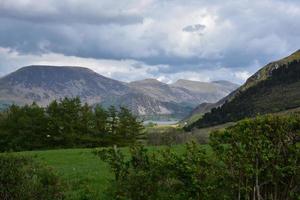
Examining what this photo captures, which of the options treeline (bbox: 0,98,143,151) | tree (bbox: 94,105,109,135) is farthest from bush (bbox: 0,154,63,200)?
tree (bbox: 94,105,109,135)

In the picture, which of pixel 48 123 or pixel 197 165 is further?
pixel 48 123

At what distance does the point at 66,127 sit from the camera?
79.4m

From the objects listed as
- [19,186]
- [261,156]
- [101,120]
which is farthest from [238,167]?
[101,120]

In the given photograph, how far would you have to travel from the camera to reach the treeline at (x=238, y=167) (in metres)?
12.8

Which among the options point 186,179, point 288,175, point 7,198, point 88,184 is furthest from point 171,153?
point 88,184

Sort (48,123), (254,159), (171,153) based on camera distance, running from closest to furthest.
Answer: (254,159) < (171,153) < (48,123)

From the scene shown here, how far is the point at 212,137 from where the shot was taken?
1358cm

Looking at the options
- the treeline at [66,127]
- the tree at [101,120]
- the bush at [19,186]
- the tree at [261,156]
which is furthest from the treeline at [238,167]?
the tree at [101,120]

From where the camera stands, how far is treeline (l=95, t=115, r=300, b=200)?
1283 centimetres

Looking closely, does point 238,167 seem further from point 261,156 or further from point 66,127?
point 66,127

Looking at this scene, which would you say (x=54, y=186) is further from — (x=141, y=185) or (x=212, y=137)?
(x=212, y=137)

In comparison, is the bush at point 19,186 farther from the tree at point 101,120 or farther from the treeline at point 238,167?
the tree at point 101,120

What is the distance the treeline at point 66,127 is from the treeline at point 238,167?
216ft

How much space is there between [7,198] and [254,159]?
266 inches
